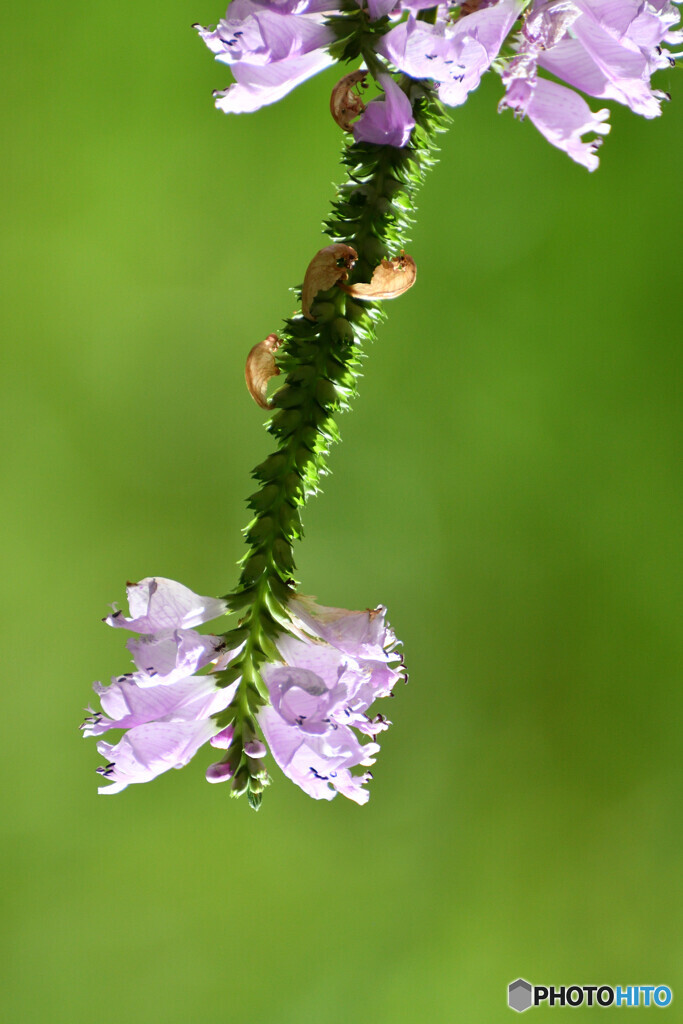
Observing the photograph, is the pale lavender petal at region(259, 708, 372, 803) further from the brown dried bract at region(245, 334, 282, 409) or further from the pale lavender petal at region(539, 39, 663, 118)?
the pale lavender petal at region(539, 39, 663, 118)

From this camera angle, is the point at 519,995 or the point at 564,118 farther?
the point at 519,995

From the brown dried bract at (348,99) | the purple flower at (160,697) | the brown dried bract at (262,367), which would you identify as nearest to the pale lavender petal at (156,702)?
the purple flower at (160,697)

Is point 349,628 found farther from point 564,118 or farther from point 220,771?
point 564,118

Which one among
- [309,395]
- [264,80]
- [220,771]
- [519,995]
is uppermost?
[264,80]

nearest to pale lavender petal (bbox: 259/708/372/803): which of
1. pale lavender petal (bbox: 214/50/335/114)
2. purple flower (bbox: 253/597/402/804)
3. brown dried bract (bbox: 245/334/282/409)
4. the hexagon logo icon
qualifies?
purple flower (bbox: 253/597/402/804)

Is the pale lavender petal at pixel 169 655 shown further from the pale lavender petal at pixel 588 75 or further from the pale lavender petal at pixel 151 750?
the pale lavender petal at pixel 588 75

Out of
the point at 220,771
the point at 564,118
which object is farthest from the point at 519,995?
the point at 564,118
